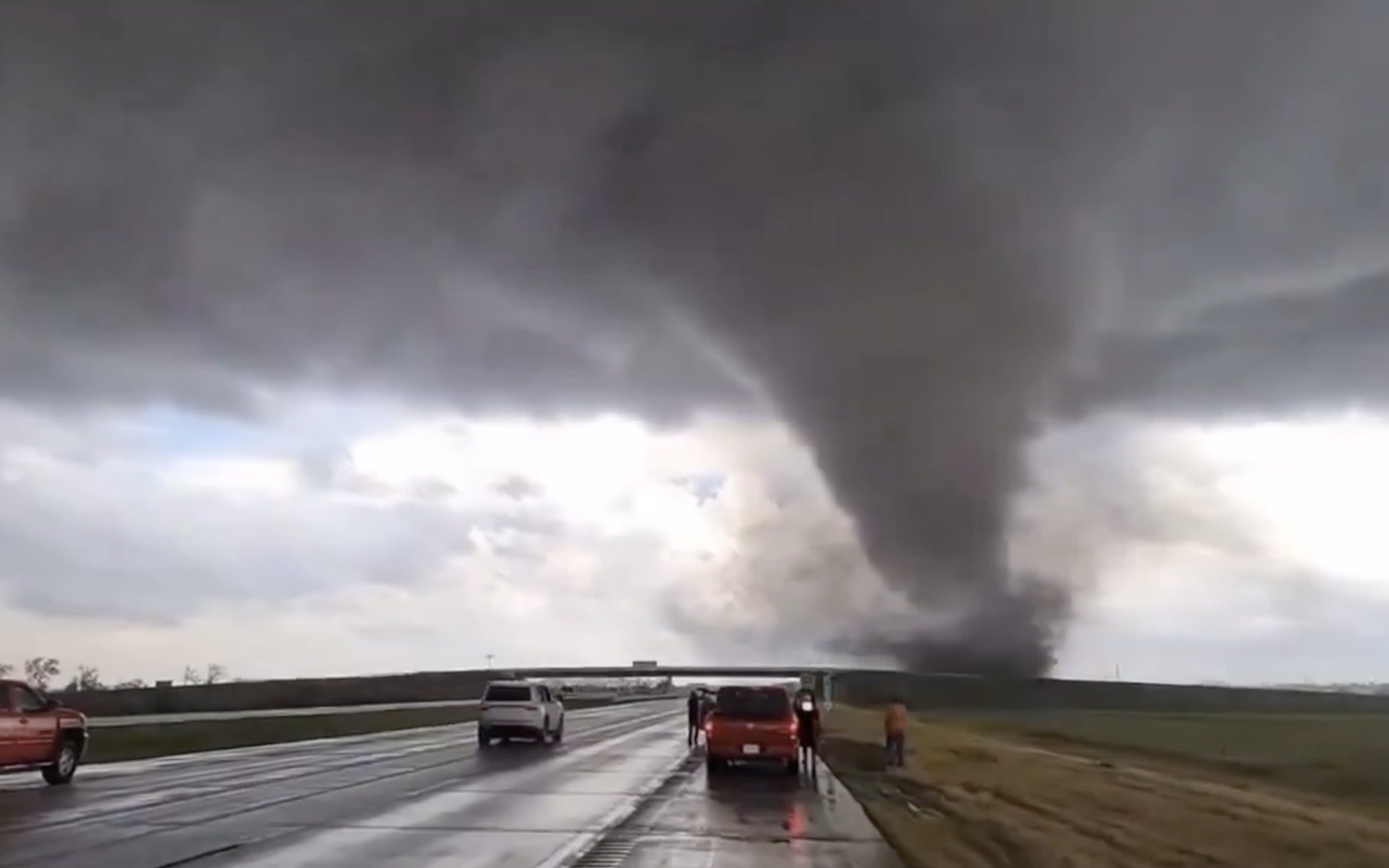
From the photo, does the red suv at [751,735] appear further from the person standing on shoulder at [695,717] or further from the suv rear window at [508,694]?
the person standing on shoulder at [695,717]

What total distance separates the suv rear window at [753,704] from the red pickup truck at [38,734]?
13789 millimetres

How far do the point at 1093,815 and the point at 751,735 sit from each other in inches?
376

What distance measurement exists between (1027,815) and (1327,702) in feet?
353

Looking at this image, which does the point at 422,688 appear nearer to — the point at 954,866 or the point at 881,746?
the point at 881,746

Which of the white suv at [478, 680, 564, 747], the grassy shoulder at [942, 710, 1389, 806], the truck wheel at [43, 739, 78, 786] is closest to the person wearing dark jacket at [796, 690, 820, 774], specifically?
the white suv at [478, 680, 564, 747]

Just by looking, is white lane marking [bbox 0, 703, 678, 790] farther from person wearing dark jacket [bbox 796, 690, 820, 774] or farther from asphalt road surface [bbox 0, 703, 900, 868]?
person wearing dark jacket [bbox 796, 690, 820, 774]

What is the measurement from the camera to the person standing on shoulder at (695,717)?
47406 mm

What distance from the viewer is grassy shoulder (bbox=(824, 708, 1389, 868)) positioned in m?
18.5

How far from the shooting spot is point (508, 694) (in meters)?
45.4

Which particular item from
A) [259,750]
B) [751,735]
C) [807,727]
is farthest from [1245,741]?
[259,750]

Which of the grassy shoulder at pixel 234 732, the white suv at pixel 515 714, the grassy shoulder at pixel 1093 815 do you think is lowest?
the grassy shoulder at pixel 1093 815

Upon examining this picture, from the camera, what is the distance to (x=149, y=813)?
65.6 feet

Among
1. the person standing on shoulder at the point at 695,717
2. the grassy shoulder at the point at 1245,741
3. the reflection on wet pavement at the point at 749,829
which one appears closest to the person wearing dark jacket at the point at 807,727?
the reflection on wet pavement at the point at 749,829

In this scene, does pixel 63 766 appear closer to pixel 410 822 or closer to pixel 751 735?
pixel 410 822
